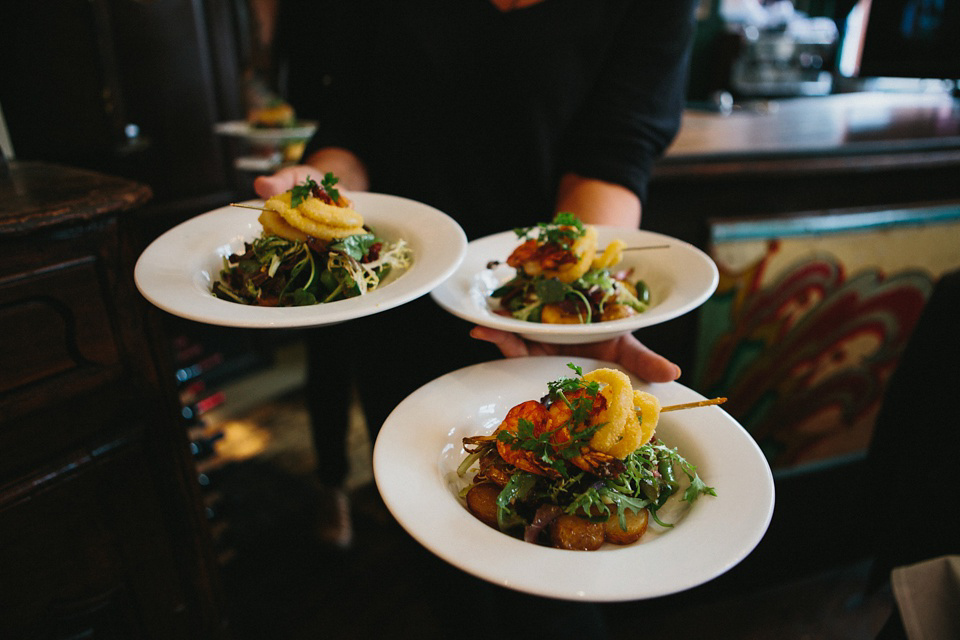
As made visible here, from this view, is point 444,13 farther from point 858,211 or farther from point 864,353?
point 864,353

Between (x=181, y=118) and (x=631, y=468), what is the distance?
4.03 metres

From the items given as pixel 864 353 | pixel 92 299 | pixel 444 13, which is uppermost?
pixel 444 13

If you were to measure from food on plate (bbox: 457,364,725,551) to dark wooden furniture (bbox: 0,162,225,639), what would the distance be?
39.0 inches

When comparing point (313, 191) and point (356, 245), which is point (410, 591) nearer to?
point (356, 245)

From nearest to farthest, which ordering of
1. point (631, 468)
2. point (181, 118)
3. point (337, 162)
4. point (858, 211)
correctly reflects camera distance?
point (631, 468)
point (337, 162)
point (858, 211)
point (181, 118)

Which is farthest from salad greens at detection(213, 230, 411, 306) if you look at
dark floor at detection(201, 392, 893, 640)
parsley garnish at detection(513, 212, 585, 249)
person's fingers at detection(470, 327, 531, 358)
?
dark floor at detection(201, 392, 893, 640)

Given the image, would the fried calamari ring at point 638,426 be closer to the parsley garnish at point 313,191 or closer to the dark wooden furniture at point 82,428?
the parsley garnish at point 313,191

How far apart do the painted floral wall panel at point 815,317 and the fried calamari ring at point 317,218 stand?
174cm

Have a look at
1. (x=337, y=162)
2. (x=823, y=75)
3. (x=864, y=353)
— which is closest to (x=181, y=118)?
(x=337, y=162)

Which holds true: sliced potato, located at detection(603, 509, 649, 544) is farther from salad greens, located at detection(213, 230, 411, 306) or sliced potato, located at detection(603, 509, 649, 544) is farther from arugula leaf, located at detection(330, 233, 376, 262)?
arugula leaf, located at detection(330, 233, 376, 262)

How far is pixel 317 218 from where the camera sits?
1.36 meters

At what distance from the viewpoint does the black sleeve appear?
186 centimetres

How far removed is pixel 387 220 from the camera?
163 cm

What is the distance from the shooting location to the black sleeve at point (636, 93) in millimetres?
1861
